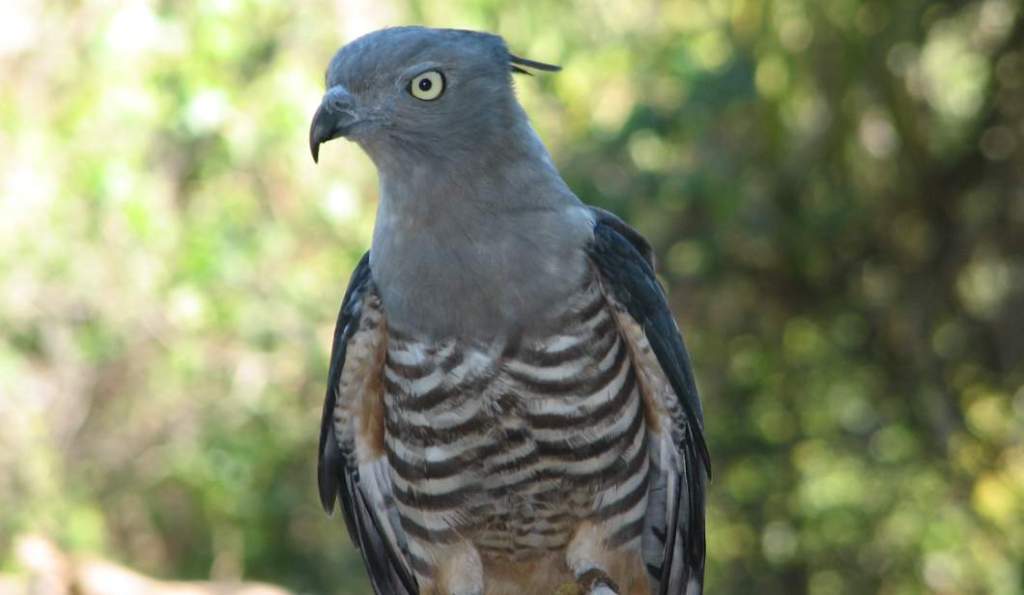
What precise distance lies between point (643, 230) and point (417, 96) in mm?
3929

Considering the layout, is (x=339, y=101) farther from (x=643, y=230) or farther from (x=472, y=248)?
(x=643, y=230)

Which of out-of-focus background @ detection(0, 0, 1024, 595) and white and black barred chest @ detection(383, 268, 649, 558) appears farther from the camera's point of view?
out-of-focus background @ detection(0, 0, 1024, 595)

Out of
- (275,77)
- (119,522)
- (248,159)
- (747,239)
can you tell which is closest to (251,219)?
(248,159)

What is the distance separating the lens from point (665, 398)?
9.95 feet

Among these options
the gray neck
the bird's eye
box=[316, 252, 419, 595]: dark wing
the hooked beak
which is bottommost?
box=[316, 252, 419, 595]: dark wing

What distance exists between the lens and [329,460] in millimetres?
3188

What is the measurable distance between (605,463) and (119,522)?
4.78 metres

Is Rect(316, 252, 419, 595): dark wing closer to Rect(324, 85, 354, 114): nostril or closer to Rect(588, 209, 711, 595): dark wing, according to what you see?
Rect(324, 85, 354, 114): nostril

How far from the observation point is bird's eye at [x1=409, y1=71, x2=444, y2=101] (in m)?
2.79

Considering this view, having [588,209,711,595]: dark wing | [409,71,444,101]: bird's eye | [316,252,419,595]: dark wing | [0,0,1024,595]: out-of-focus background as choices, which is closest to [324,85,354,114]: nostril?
[409,71,444,101]: bird's eye

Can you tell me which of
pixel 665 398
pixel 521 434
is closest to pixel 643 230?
pixel 665 398

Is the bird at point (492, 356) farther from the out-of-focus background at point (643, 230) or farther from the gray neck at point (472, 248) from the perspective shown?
the out-of-focus background at point (643, 230)

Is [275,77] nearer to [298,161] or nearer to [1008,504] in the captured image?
[298,161]

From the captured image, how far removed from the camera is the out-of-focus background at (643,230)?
565 cm
